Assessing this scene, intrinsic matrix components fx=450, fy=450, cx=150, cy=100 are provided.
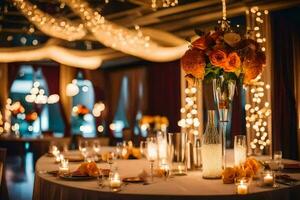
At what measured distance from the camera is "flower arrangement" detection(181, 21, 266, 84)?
8.54ft

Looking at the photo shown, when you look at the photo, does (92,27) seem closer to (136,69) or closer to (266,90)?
(136,69)

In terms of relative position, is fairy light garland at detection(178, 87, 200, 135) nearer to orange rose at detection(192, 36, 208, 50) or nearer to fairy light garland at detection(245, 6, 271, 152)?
fairy light garland at detection(245, 6, 271, 152)

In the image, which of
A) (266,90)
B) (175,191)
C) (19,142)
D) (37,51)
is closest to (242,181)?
(175,191)

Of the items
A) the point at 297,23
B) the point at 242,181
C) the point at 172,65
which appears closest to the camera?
the point at 242,181

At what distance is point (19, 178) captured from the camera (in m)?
7.87

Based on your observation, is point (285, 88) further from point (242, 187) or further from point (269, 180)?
point (242, 187)

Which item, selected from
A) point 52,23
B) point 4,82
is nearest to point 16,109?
point 4,82

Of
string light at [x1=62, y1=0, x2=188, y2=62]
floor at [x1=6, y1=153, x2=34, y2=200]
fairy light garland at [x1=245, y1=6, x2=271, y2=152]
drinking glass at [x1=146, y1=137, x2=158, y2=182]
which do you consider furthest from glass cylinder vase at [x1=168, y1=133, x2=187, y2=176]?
string light at [x1=62, y1=0, x2=188, y2=62]

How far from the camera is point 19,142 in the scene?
966cm

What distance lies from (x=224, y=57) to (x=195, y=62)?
0.66 feet

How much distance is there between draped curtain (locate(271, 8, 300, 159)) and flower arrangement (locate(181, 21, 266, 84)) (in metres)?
3.85

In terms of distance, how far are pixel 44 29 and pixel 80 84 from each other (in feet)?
11.1

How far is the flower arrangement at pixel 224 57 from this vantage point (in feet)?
8.54

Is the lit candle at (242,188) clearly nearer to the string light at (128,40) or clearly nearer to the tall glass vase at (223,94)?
the tall glass vase at (223,94)
